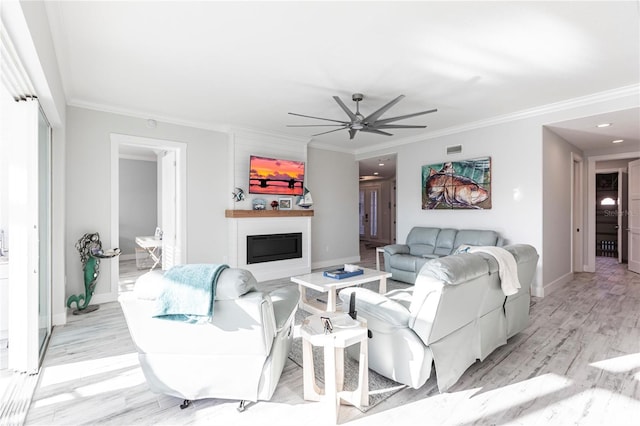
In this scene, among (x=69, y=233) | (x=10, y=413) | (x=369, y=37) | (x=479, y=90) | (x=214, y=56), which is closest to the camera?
(x=10, y=413)

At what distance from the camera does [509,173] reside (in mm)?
4828

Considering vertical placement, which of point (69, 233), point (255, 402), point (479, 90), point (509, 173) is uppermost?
point (479, 90)

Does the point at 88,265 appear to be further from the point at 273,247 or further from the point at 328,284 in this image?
the point at 328,284

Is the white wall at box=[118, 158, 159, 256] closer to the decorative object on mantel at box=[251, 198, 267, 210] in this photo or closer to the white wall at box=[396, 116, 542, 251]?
the decorative object on mantel at box=[251, 198, 267, 210]

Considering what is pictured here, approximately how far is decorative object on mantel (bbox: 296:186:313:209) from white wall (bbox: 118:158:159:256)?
4.20 metres

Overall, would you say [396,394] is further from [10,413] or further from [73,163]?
[73,163]

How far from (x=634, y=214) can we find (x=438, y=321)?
6699 mm

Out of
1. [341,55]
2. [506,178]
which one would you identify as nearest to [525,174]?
[506,178]

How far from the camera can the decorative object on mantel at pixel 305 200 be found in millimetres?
6133

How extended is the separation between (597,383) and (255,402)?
2.43 metres

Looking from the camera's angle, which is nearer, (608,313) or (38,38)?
(38,38)

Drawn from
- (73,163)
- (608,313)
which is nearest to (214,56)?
(73,163)

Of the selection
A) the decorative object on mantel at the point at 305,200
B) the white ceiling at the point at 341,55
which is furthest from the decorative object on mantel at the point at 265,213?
the white ceiling at the point at 341,55

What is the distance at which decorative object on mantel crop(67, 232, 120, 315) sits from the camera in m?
3.95
